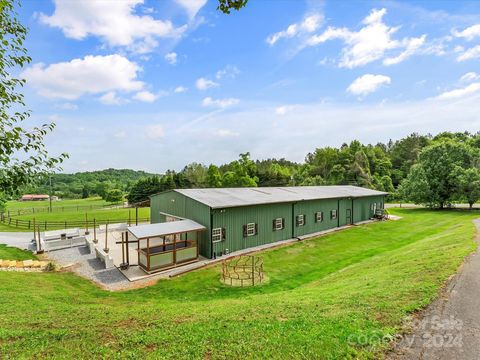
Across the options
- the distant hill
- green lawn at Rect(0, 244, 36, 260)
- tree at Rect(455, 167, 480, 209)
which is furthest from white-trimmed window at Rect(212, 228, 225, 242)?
the distant hill

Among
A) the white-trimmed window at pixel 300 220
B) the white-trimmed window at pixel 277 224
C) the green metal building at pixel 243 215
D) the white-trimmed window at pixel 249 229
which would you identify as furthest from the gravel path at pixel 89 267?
the white-trimmed window at pixel 300 220

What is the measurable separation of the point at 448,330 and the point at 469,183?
36.8 meters

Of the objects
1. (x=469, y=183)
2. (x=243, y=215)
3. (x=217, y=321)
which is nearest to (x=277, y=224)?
(x=243, y=215)

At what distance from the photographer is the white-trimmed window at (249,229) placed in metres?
16.7

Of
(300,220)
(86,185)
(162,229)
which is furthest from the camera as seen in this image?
(86,185)

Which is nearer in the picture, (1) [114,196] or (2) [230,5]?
(2) [230,5]

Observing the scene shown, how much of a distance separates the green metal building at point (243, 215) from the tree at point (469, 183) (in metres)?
19.5

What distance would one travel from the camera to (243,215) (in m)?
16.6

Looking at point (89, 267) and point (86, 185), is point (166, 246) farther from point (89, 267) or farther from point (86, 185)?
point (86, 185)

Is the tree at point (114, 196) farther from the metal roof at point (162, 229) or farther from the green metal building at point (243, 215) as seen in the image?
the metal roof at point (162, 229)

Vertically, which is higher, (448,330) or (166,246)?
(448,330)

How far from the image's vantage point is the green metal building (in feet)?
50.9

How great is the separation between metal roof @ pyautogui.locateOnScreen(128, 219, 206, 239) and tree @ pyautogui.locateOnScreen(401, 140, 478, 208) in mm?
33194

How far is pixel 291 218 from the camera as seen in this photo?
1973 centimetres
